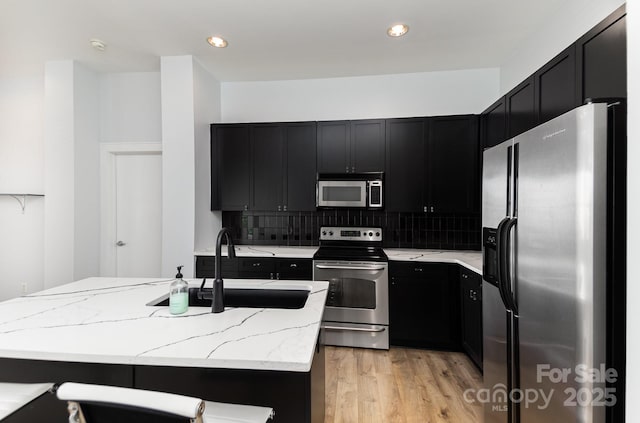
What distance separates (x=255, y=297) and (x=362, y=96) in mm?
2709

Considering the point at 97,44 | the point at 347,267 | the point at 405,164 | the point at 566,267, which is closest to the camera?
the point at 566,267

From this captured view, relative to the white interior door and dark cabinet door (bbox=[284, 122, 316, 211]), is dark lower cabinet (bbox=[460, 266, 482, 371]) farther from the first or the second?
the white interior door

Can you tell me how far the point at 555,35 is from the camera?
7.37 ft

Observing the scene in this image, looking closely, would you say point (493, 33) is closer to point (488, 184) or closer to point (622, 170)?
point (488, 184)

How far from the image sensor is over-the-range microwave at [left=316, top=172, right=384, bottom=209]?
3.21 metres

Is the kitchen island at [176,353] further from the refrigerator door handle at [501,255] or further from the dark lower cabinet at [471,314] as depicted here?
the dark lower cabinet at [471,314]

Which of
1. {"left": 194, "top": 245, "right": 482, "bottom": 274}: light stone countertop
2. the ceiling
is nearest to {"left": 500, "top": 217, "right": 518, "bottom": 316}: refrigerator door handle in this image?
{"left": 194, "top": 245, "right": 482, "bottom": 274}: light stone countertop

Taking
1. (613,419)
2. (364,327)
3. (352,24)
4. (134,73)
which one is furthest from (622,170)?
(134,73)

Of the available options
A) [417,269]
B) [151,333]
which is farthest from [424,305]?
[151,333]

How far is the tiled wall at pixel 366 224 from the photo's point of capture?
3369 millimetres

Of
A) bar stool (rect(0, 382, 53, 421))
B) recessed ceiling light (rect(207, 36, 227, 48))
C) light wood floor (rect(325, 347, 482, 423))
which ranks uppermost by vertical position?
recessed ceiling light (rect(207, 36, 227, 48))

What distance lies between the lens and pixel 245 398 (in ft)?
3.56

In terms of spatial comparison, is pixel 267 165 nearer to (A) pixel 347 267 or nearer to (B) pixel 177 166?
(B) pixel 177 166

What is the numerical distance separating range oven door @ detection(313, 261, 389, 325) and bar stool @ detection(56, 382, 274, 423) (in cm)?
226
